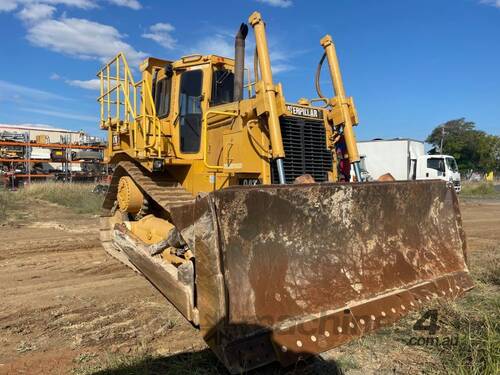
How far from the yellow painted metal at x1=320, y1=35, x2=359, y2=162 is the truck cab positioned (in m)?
18.8

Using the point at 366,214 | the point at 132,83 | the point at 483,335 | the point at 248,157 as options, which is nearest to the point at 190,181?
the point at 248,157

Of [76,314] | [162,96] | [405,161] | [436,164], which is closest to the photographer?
[76,314]

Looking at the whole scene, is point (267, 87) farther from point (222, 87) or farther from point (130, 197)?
point (130, 197)

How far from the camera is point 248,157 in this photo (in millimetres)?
5352

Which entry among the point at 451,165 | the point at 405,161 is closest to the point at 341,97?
the point at 405,161

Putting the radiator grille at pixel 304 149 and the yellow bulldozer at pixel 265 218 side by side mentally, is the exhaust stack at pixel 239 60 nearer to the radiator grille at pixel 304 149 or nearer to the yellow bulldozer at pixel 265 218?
the yellow bulldozer at pixel 265 218

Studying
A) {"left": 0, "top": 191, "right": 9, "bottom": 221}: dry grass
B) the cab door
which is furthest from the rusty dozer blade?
{"left": 0, "top": 191, "right": 9, "bottom": 221}: dry grass

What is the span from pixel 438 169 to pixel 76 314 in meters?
22.6

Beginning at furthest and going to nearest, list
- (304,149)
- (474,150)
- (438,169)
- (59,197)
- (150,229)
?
(474,150)
(438,169)
(59,197)
(150,229)
(304,149)

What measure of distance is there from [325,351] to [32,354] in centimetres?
236

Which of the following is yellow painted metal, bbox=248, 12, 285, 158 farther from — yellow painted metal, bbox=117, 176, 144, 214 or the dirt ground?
yellow painted metal, bbox=117, 176, 144, 214

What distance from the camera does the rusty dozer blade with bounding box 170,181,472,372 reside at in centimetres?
304

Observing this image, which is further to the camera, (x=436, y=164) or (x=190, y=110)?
(x=436, y=164)

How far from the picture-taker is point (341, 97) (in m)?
5.96
